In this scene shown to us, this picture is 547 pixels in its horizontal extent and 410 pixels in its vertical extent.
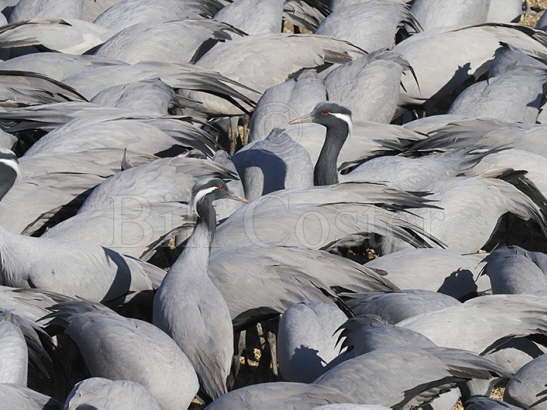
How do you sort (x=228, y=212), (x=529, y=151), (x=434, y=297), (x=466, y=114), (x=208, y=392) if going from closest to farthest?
(x=208, y=392) < (x=434, y=297) < (x=228, y=212) < (x=529, y=151) < (x=466, y=114)

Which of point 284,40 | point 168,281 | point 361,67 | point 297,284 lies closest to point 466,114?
point 361,67

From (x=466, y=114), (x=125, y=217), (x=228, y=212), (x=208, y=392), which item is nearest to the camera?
Result: (x=208, y=392)

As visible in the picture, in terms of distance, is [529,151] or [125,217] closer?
[125,217]

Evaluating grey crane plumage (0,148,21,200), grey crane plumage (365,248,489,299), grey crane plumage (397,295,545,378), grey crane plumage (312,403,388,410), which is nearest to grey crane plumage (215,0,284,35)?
grey crane plumage (0,148,21,200)

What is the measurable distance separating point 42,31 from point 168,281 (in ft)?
12.0

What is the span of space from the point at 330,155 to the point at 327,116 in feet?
0.77

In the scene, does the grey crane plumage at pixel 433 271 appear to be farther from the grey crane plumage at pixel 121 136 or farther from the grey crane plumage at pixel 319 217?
the grey crane plumage at pixel 121 136

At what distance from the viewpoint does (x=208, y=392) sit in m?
5.33

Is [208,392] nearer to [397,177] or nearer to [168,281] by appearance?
[168,281]

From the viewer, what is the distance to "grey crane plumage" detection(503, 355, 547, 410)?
16.4 ft

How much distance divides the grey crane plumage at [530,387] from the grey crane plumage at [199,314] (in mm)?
1194

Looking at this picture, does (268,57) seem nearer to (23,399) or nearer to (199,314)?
(199,314)

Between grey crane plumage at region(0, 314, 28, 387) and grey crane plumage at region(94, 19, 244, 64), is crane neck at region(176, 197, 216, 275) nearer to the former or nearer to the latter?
grey crane plumage at region(0, 314, 28, 387)

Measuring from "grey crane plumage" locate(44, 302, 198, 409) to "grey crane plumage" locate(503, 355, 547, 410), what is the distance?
1.28m
